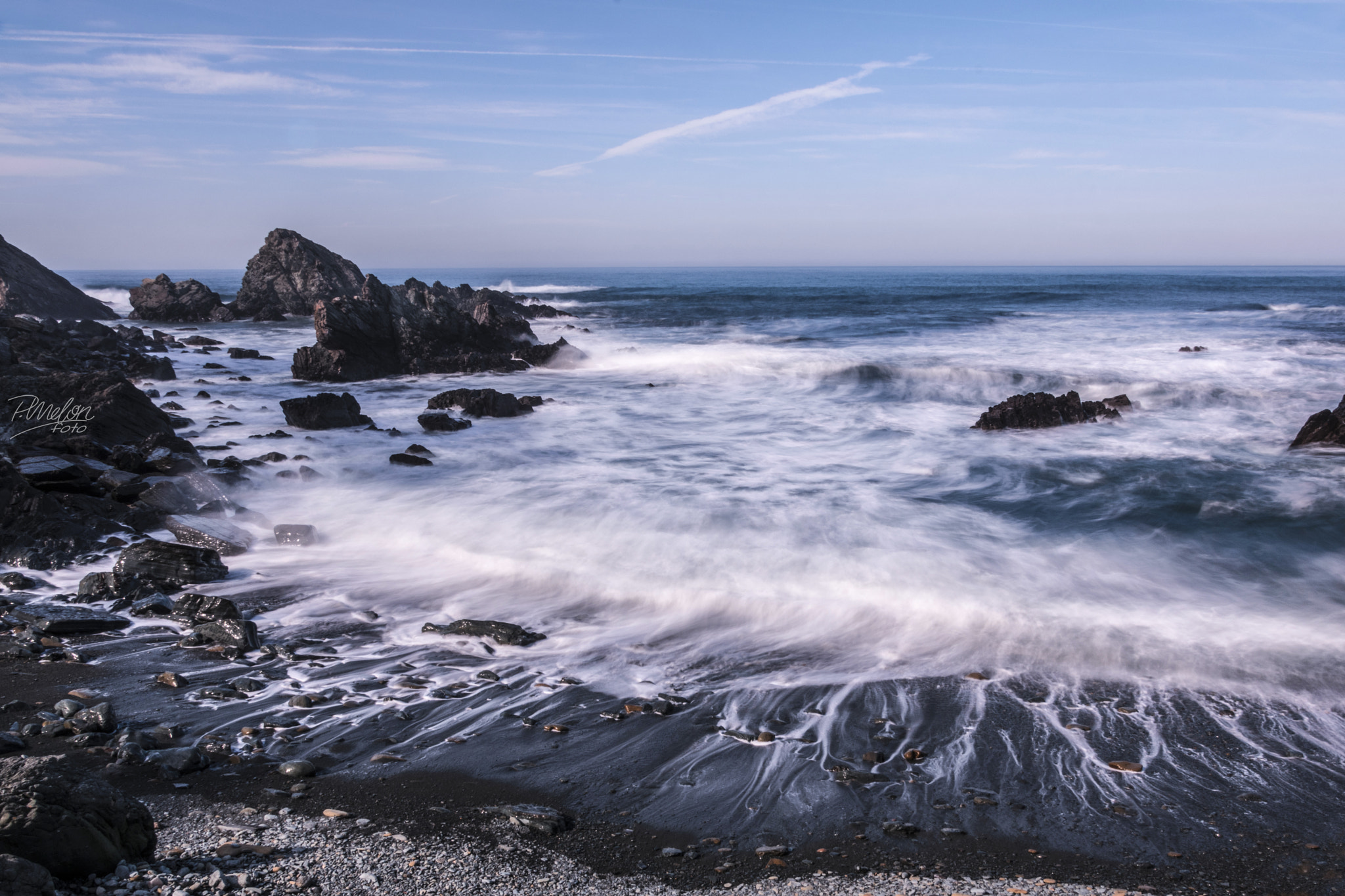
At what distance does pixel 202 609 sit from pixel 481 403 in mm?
9132

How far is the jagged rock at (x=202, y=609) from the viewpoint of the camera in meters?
5.37

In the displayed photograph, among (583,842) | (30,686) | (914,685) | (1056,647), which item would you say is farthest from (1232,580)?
(30,686)

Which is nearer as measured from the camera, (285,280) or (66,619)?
(66,619)

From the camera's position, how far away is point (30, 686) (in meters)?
4.40

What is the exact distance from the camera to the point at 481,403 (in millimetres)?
14422

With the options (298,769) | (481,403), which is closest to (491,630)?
(298,769)

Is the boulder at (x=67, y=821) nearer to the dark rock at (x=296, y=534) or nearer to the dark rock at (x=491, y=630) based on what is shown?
the dark rock at (x=491, y=630)

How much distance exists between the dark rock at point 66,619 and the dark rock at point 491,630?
2.03 meters

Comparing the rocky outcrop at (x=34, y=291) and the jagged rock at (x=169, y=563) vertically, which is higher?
the rocky outcrop at (x=34, y=291)

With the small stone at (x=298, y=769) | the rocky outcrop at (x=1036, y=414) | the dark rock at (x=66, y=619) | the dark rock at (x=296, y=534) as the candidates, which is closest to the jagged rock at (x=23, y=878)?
the small stone at (x=298, y=769)

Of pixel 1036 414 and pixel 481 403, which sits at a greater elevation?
pixel 481 403

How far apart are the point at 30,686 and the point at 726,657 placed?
13.2 ft

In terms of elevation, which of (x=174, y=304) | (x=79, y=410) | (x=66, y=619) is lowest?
(x=66, y=619)

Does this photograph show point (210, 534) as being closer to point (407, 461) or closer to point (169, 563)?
point (169, 563)
